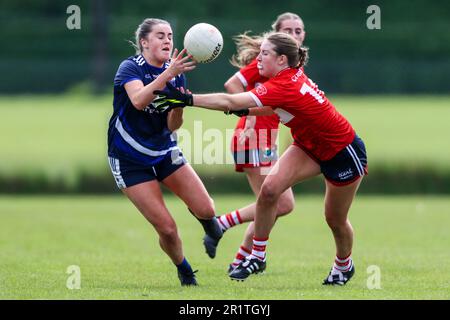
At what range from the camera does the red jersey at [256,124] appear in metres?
10.2

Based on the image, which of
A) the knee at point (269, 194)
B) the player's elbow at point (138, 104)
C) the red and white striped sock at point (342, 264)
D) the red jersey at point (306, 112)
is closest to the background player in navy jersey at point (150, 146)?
the player's elbow at point (138, 104)

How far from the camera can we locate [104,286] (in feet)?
29.2

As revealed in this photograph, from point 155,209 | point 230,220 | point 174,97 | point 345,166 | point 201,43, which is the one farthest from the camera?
point 230,220

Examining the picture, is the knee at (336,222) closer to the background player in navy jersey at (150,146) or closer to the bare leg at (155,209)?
the background player in navy jersey at (150,146)

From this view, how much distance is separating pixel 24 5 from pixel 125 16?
19.5ft

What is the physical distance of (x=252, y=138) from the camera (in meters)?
10.4

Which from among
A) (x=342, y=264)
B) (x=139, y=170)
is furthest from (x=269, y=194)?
(x=139, y=170)

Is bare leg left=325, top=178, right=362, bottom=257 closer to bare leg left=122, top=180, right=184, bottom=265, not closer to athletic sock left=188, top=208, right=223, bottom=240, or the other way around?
athletic sock left=188, top=208, right=223, bottom=240

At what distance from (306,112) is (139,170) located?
1526 mm

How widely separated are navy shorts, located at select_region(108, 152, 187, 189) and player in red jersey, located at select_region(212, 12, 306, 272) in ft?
5.45

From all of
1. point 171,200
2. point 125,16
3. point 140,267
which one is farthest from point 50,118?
point 140,267

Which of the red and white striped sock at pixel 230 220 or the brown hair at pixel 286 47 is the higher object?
the brown hair at pixel 286 47

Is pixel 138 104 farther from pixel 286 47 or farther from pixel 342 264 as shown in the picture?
pixel 342 264

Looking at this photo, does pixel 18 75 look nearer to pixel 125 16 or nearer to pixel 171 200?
pixel 125 16
